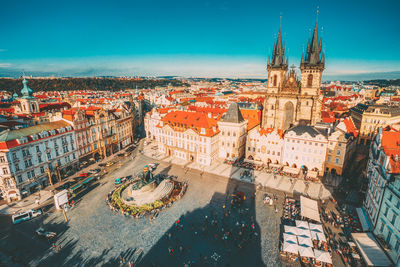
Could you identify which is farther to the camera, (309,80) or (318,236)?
(309,80)

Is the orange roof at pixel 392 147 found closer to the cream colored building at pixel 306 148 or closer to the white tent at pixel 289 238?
the cream colored building at pixel 306 148

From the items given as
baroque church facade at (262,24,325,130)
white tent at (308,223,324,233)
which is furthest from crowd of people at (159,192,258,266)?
baroque church facade at (262,24,325,130)

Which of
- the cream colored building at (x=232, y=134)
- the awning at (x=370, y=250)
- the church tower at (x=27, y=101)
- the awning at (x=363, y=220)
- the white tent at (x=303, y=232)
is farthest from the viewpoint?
the church tower at (x=27, y=101)

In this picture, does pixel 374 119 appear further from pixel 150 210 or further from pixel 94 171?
pixel 94 171

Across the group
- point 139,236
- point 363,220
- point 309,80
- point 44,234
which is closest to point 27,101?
point 44,234

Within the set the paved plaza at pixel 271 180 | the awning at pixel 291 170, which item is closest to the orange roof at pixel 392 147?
the paved plaza at pixel 271 180

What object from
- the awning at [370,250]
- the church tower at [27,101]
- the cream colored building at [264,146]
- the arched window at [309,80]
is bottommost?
the awning at [370,250]
